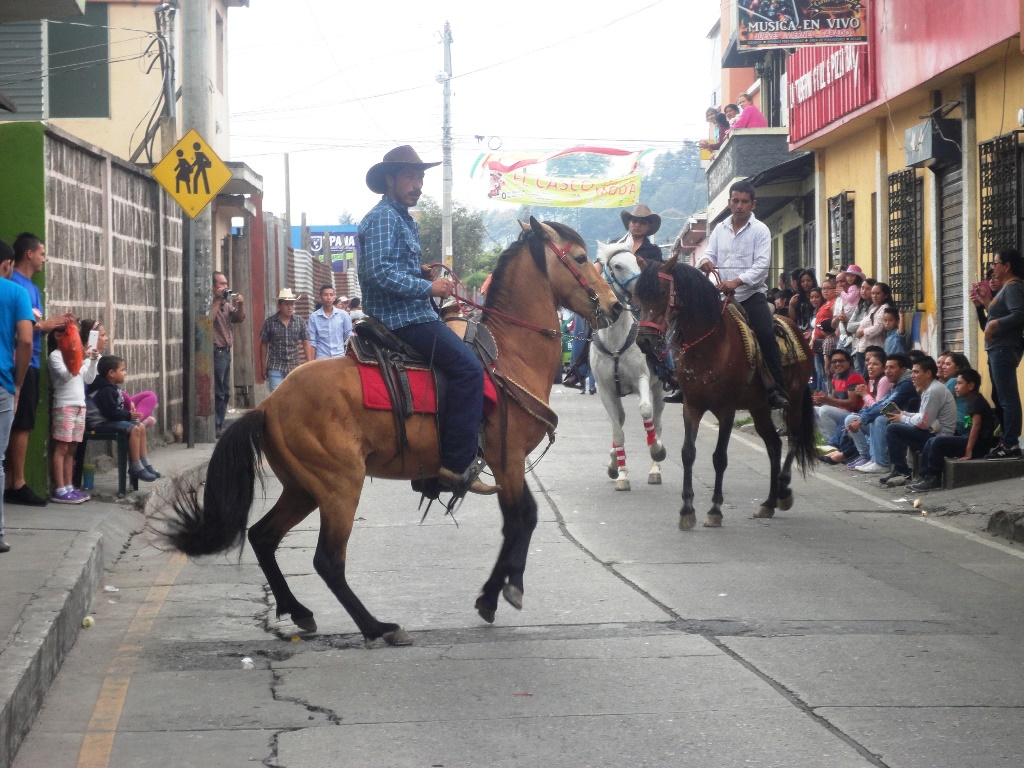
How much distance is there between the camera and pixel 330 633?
7.15m

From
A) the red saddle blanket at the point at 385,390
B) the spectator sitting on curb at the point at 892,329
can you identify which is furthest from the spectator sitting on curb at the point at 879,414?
the red saddle blanket at the point at 385,390

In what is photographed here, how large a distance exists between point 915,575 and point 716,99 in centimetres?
5170

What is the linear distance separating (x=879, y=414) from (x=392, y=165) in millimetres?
8302

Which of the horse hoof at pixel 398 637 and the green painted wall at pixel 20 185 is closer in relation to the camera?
the horse hoof at pixel 398 637

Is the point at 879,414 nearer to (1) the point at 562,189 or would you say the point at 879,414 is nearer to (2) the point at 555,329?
(2) the point at 555,329

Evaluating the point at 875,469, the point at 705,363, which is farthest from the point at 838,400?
the point at 705,363

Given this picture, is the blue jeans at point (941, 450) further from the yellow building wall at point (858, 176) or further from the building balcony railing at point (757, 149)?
the building balcony railing at point (757, 149)

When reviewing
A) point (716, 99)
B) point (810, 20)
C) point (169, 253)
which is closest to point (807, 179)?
point (810, 20)

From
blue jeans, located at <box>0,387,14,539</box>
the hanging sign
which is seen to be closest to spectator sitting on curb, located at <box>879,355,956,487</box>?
blue jeans, located at <box>0,387,14,539</box>

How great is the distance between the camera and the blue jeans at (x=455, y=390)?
279 inches

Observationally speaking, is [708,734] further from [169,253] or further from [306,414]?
[169,253]

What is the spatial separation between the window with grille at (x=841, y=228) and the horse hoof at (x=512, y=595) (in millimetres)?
17272

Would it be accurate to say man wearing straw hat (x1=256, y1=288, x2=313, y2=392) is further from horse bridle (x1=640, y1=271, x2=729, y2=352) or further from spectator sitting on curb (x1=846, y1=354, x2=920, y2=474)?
horse bridle (x1=640, y1=271, x2=729, y2=352)

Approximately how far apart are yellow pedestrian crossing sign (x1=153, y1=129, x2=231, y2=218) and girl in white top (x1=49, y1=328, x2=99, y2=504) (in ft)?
Answer: 13.6
